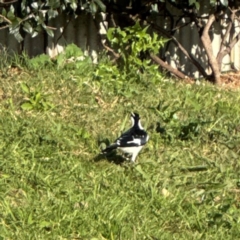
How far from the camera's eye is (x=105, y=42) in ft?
32.6

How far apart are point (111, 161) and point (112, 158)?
0.23ft

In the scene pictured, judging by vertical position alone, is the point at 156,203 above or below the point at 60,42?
below

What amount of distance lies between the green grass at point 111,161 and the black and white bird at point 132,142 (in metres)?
0.14

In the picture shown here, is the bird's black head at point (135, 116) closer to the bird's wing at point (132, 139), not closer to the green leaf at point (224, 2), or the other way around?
the bird's wing at point (132, 139)

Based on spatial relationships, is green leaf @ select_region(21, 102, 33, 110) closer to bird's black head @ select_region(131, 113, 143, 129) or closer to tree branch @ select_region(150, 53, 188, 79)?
bird's black head @ select_region(131, 113, 143, 129)

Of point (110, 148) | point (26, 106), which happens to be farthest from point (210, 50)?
point (110, 148)

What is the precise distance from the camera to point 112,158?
7.58 meters

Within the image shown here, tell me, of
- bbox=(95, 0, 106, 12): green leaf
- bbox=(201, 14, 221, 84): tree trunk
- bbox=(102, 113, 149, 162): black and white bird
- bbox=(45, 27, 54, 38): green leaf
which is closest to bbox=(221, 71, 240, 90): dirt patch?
bbox=(201, 14, 221, 84): tree trunk

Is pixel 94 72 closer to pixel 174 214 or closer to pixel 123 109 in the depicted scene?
pixel 123 109

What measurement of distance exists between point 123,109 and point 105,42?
161cm

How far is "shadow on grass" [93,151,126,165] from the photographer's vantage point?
752cm

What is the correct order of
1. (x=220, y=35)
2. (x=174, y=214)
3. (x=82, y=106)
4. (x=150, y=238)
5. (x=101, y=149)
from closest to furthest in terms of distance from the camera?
(x=150, y=238) < (x=174, y=214) < (x=101, y=149) < (x=82, y=106) < (x=220, y=35)

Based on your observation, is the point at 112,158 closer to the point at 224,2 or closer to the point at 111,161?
the point at 111,161

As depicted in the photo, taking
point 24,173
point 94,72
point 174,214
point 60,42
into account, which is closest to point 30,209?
point 24,173
